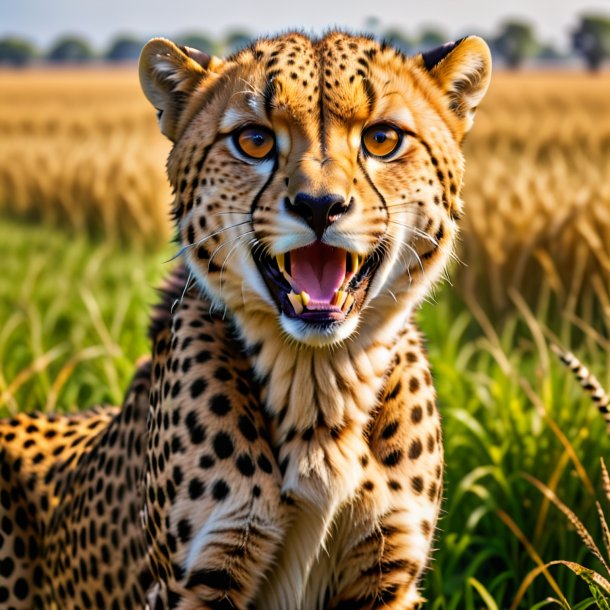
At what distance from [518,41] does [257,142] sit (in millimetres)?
29277

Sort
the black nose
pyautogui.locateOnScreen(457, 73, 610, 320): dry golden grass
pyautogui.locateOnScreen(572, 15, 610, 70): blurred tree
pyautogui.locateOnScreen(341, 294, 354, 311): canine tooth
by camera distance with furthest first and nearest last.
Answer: pyautogui.locateOnScreen(572, 15, 610, 70): blurred tree < pyautogui.locateOnScreen(457, 73, 610, 320): dry golden grass < pyautogui.locateOnScreen(341, 294, 354, 311): canine tooth < the black nose

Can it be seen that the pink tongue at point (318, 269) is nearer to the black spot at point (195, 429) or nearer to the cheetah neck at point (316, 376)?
the cheetah neck at point (316, 376)

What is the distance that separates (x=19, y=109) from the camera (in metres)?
15.5

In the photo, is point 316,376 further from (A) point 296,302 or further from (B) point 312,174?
(B) point 312,174

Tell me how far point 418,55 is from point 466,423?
163cm

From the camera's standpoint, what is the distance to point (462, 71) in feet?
7.50

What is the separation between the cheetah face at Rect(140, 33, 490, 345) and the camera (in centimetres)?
199

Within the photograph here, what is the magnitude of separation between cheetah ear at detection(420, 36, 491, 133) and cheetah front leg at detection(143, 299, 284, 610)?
77 centimetres

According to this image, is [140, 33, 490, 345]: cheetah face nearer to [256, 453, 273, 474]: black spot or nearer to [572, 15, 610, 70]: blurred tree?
[256, 453, 273, 474]: black spot

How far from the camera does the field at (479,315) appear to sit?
3.19m

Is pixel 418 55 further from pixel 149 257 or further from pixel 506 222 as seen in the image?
pixel 149 257

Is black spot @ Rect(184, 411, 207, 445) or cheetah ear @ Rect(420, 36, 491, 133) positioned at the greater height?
cheetah ear @ Rect(420, 36, 491, 133)

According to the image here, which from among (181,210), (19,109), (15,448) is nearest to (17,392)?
(15,448)

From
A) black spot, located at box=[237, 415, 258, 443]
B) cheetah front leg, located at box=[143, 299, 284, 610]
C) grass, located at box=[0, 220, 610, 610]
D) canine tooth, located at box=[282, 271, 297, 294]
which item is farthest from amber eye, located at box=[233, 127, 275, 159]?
grass, located at box=[0, 220, 610, 610]
